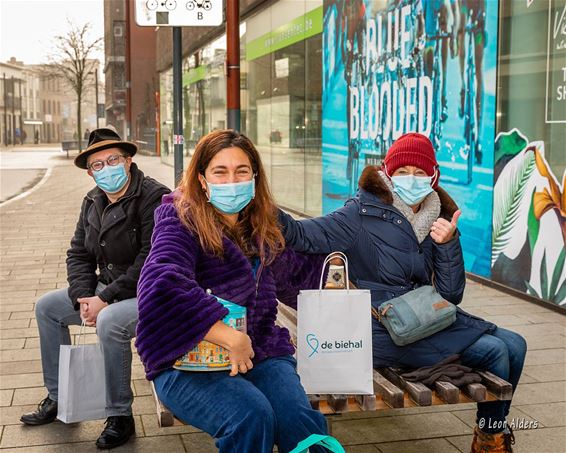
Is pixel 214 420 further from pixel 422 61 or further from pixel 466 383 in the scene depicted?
pixel 422 61

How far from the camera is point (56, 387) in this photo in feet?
13.9

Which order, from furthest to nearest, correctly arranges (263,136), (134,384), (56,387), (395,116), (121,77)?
(121,77), (263,136), (395,116), (134,384), (56,387)

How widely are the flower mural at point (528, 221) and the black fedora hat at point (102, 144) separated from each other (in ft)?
12.3

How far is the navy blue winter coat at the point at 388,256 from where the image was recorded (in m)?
3.51

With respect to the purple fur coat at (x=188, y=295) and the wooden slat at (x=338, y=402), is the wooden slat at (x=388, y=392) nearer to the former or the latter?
the wooden slat at (x=338, y=402)

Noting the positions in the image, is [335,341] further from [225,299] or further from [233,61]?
[233,61]

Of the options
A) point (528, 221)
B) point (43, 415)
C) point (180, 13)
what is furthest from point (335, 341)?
point (528, 221)

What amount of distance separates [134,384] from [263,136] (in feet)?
36.6

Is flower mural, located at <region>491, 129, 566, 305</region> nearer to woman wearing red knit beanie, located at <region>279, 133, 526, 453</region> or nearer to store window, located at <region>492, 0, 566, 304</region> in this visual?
store window, located at <region>492, 0, 566, 304</region>

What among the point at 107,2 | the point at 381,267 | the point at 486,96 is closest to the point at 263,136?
the point at 486,96

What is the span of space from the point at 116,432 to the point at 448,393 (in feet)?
5.37

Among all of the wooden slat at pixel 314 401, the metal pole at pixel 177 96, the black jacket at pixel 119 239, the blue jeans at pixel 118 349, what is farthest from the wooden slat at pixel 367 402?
the metal pole at pixel 177 96

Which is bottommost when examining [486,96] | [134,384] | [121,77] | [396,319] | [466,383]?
[134,384]

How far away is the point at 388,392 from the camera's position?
3170 millimetres
